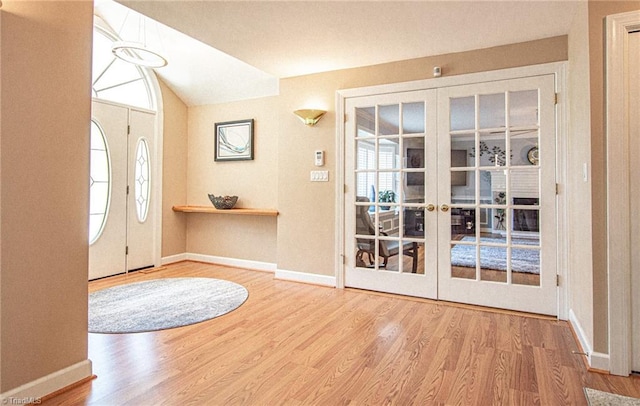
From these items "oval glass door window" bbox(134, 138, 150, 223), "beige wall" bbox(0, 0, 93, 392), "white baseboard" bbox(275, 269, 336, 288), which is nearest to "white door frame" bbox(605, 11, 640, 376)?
"white baseboard" bbox(275, 269, 336, 288)

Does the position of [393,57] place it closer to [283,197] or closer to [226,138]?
[283,197]

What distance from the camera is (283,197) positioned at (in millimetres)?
4148

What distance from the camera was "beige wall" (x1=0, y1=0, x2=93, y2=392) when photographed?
1618mm

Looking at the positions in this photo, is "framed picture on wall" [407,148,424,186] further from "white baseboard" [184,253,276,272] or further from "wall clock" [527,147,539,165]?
"white baseboard" [184,253,276,272]

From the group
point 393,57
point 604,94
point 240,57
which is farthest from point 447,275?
point 240,57

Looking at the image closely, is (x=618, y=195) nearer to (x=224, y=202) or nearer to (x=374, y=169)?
(x=374, y=169)

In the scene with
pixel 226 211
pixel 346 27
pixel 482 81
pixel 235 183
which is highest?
pixel 346 27

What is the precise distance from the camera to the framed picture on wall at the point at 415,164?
3.41 metres

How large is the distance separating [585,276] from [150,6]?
3460 mm

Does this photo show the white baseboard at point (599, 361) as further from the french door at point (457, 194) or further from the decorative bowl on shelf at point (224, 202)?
the decorative bowl on shelf at point (224, 202)

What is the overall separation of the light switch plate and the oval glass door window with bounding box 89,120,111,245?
2.45 metres

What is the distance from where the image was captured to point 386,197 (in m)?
3.58

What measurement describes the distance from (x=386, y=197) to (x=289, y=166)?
1199mm

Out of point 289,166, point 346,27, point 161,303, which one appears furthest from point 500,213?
point 161,303
